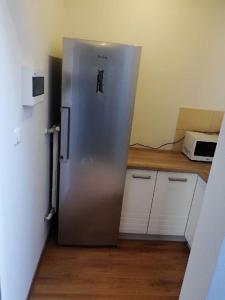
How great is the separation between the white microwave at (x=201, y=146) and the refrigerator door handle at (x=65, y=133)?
3.94 feet

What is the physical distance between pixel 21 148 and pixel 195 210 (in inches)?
64.5

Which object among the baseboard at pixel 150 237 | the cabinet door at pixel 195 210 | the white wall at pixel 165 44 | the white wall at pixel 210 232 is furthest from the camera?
the baseboard at pixel 150 237

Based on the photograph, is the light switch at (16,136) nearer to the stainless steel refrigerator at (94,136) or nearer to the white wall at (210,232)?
the stainless steel refrigerator at (94,136)

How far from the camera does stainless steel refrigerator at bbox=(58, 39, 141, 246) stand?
5.63 feet

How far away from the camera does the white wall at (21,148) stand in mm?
1054

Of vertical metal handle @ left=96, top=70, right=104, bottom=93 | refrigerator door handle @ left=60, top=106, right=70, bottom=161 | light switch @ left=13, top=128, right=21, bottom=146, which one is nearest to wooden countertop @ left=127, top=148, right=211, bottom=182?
refrigerator door handle @ left=60, top=106, right=70, bottom=161

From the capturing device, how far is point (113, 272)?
1978 mm

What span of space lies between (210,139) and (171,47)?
3.21ft

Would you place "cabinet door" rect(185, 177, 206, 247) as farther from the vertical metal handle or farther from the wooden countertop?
the vertical metal handle

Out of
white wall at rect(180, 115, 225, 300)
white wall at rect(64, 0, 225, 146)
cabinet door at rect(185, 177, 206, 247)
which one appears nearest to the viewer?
white wall at rect(180, 115, 225, 300)

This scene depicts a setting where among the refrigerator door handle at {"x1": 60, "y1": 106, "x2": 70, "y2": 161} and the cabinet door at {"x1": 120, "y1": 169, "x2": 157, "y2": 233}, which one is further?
the cabinet door at {"x1": 120, "y1": 169, "x2": 157, "y2": 233}

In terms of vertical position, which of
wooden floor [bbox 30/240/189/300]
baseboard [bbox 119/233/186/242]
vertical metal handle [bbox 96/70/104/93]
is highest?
vertical metal handle [bbox 96/70/104/93]

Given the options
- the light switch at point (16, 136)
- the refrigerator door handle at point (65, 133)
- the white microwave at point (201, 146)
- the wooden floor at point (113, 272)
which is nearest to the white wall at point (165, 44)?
the white microwave at point (201, 146)

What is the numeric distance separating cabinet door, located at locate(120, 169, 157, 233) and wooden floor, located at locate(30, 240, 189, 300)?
0.19 metres
